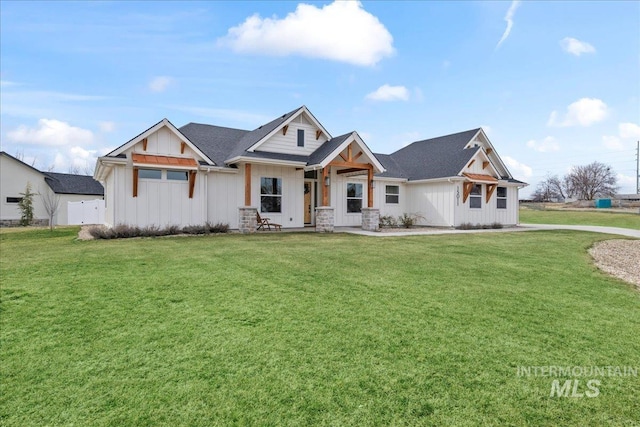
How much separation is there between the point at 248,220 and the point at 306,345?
1203cm

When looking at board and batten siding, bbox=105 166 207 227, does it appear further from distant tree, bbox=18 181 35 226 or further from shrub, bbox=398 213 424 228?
distant tree, bbox=18 181 35 226

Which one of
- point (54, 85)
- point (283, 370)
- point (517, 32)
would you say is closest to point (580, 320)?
point (283, 370)

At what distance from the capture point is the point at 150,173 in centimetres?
1415

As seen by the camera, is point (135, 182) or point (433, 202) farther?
point (433, 202)

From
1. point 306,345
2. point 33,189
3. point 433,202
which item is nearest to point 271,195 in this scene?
point 433,202

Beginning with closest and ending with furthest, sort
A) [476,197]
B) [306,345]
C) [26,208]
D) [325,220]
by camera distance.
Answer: [306,345]
[325,220]
[476,197]
[26,208]

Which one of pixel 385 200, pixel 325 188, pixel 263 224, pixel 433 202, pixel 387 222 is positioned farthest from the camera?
pixel 385 200

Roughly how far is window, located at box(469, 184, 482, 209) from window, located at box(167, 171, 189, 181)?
15.4 meters

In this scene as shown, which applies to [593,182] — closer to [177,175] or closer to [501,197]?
[501,197]

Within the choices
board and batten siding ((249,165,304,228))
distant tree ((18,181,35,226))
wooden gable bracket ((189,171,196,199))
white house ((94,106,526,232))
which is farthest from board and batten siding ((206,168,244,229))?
distant tree ((18,181,35,226))

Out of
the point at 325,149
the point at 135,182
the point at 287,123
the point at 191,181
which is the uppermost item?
the point at 287,123

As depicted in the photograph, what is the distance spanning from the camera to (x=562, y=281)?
20.7 feet

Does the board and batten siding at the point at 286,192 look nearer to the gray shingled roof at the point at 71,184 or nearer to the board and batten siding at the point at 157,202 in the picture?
the board and batten siding at the point at 157,202

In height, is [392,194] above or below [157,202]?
above
